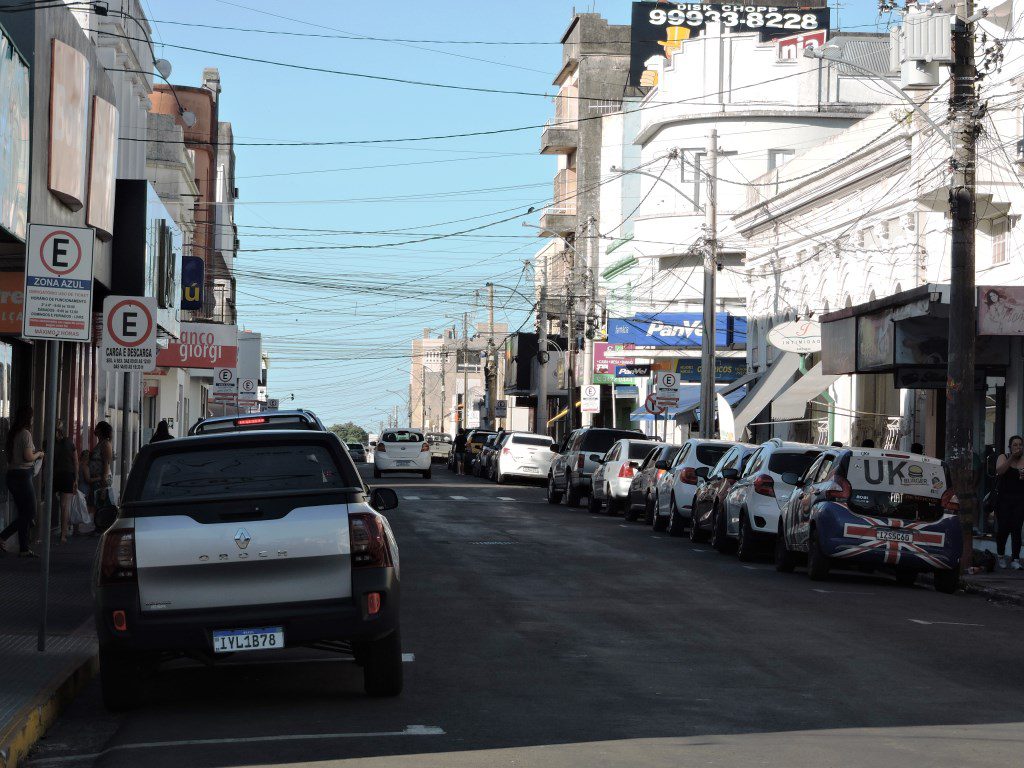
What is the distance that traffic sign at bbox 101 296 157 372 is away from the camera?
18.5m

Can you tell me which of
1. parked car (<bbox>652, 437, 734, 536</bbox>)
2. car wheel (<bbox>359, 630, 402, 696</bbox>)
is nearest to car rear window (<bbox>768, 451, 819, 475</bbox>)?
parked car (<bbox>652, 437, 734, 536</bbox>)

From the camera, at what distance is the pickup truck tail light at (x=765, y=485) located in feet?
72.1

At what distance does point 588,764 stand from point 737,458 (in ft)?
59.2

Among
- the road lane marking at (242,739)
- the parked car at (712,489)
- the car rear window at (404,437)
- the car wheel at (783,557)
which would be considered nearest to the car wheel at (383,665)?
the road lane marking at (242,739)

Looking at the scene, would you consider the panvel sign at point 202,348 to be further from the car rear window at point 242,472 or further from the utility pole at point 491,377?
the utility pole at point 491,377

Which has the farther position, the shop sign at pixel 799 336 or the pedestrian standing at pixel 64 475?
the shop sign at pixel 799 336

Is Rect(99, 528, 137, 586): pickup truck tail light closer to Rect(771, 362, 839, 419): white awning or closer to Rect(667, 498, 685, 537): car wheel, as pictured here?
Rect(667, 498, 685, 537): car wheel

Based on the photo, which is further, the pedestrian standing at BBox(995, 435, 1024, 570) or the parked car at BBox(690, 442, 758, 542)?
the parked car at BBox(690, 442, 758, 542)

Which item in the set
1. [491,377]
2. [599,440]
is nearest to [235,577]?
[599,440]

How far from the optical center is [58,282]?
1170 cm

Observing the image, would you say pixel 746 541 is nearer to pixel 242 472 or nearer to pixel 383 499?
pixel 383 499

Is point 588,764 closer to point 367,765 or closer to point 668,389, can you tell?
point 367,765

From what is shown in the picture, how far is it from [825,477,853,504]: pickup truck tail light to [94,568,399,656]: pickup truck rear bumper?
10304 mm

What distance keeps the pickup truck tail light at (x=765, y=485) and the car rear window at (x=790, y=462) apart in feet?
0.67
